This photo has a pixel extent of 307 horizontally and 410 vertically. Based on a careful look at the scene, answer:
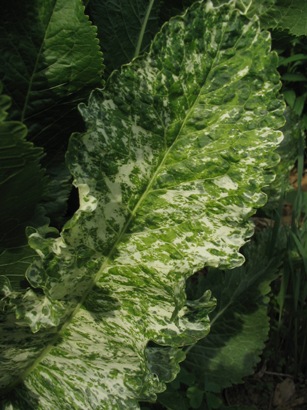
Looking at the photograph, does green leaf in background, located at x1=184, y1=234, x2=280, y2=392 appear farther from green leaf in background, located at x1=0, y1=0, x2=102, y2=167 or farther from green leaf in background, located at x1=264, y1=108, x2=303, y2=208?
green leaf in background, located at x1=0, y1=0, x2=102, y2=167

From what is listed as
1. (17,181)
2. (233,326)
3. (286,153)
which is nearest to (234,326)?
(233,326)

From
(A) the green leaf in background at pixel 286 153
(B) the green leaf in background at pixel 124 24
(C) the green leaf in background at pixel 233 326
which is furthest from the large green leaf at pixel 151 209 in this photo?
(A) the green leaf in background at pixel 286 153

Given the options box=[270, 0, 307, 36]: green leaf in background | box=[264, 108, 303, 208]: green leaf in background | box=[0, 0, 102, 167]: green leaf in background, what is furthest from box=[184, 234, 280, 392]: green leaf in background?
box=[0, 0, 102, 167]: green leaf in background

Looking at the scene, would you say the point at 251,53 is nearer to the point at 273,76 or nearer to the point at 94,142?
the point at 273,76

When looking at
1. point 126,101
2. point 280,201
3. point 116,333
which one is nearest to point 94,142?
point 126,101

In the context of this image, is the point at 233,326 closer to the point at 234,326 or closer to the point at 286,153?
the point at 234,326

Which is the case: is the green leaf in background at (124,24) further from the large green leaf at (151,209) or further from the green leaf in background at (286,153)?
the green leaf in background at (286,153)

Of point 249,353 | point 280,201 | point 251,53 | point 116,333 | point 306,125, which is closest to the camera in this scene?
point 251,53
